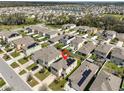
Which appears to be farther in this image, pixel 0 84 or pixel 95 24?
pixel 95 24

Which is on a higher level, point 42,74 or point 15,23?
point 15,23

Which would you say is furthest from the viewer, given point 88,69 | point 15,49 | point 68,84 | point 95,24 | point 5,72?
point 95,24

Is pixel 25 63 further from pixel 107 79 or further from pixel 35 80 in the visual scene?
pixel 107 79

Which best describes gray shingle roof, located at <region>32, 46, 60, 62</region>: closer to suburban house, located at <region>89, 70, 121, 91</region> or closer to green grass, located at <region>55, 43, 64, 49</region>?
green grass, located at <region>55, 43, 64, 49</region>

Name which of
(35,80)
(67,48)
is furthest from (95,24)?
(35,80)

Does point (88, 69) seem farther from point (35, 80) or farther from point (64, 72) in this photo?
point (35, 80)

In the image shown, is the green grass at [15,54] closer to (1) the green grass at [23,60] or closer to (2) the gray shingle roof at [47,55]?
(1) the green grass at [23,60]

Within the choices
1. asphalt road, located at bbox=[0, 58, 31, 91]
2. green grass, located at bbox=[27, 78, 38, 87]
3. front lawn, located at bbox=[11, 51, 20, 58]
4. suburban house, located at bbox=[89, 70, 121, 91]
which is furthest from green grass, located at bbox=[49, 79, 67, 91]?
front lawn, located at bbox=[11, 51, 20, 58]

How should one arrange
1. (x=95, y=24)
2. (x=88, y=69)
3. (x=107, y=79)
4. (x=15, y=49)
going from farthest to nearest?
(x=95, y=24), (x=15, y=49), (x=88, y=69), (x=107, y=79)
